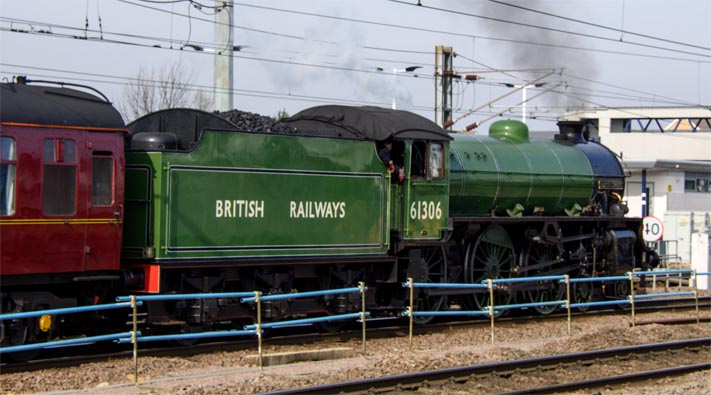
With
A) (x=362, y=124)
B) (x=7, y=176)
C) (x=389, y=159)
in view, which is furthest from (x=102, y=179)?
(x=389, y=159)

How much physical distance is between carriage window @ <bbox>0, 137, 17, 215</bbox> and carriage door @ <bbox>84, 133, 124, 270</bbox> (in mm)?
1050

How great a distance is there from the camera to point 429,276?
17.4m

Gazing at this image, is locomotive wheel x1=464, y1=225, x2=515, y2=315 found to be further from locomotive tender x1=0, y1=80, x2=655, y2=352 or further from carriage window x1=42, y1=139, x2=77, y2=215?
carriage window x1=42, y1=139, x2=77, y2=215

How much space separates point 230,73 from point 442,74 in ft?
32.3

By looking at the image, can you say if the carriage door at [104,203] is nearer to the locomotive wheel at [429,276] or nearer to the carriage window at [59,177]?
the carriage window at [59,177]

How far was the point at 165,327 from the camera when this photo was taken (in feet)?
45.1

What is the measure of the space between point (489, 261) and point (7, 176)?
33.1 ft

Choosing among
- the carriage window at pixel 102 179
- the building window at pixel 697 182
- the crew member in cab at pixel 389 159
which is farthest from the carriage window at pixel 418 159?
the building window at pixel 697 182

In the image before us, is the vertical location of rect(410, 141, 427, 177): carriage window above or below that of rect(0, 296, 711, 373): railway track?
above

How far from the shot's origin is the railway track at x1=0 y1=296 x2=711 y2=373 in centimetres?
1145

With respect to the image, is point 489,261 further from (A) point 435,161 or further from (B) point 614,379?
(B) point 614,379

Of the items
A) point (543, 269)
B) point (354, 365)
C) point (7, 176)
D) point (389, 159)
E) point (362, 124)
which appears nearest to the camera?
point (7, 176)

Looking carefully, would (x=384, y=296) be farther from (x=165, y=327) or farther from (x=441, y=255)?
(x=165, y=327)

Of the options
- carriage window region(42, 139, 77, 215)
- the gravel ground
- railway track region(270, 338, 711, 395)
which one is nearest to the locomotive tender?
carriage window region(42, 139, 77, 215)
